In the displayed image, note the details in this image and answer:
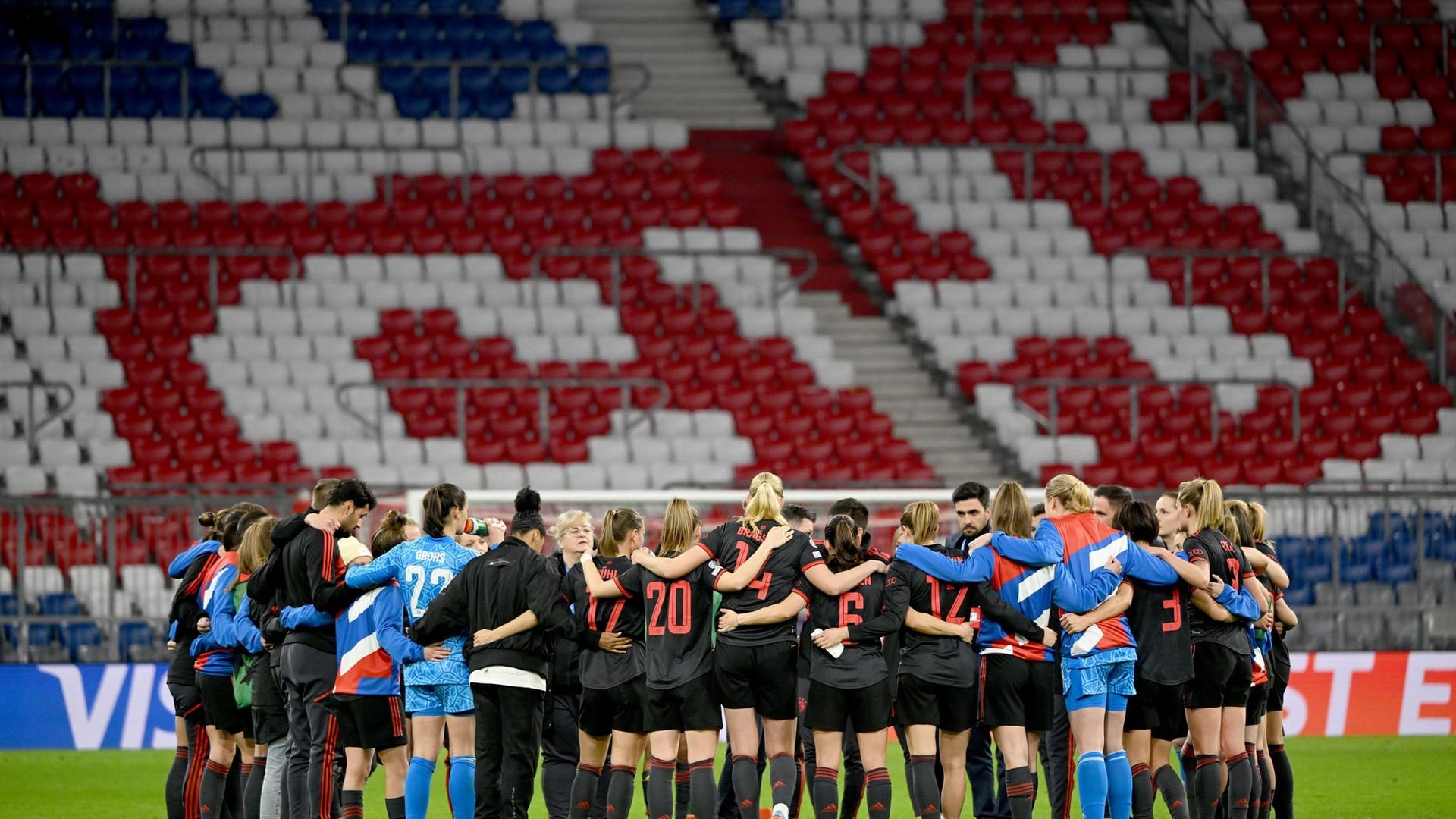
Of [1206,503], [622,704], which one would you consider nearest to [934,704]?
[622,704]

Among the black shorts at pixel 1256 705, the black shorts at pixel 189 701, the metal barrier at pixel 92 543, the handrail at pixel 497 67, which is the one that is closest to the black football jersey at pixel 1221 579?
the black shorts at pixel 1256 705

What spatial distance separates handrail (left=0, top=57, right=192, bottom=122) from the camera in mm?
24344

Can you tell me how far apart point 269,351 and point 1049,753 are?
13.6 meters

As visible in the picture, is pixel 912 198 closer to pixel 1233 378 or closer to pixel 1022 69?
pixel 1022 69

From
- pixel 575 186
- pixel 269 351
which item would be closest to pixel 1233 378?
pixel 575 186

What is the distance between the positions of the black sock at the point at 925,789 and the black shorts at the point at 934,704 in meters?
0.20

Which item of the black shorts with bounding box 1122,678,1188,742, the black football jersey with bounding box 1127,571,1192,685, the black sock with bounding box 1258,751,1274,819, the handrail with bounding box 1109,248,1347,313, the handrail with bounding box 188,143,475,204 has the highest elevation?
the handrail with bounding box 188,143,475,204

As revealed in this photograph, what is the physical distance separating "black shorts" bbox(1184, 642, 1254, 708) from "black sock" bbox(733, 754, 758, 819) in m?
2.36

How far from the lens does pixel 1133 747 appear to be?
9.98 meters

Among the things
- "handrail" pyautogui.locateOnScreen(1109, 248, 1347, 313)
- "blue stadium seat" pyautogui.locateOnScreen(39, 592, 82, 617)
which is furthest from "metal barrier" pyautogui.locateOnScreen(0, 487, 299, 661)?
"handrail" pyautogui.locateOnScreen(1109, 248, 1347, 313)

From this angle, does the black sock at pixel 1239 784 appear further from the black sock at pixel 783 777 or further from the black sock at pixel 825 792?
the black sock at pixel 783 777

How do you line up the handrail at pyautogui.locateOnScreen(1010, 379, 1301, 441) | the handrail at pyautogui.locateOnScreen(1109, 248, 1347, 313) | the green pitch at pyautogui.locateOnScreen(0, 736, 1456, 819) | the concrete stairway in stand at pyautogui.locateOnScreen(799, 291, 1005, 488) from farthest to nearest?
1. the handrail at pyautogui.locateOnScreen(1109, 248, 1347, 313)
2. the concrete stairway in stand at pyautogui.locateOnScreen(799, 291, 1005, 488)
3. the handrail at pyautogui.locateOnScreen(1010, 379, 1301, 441)
4. the green pitch at pyautogui.locateOnScreen(0, 736, 1456, 819)

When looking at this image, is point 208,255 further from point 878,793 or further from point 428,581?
point 878,793

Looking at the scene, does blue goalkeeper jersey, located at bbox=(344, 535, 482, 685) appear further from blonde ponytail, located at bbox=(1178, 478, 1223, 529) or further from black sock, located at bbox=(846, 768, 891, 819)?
blonde ponytail, located at bbox=(1178, 478, 1223, 529)
